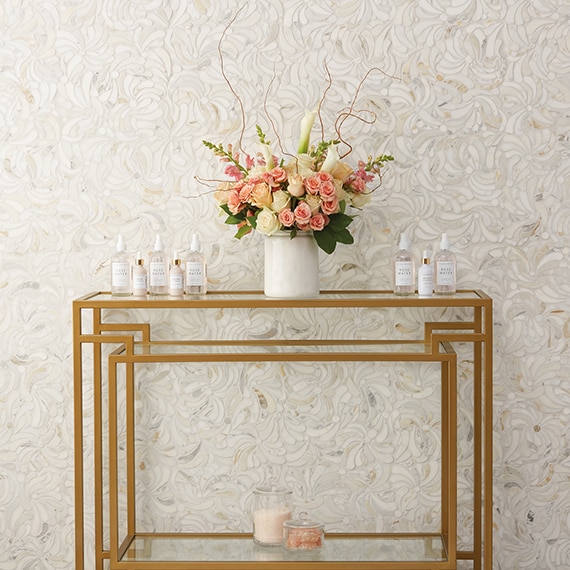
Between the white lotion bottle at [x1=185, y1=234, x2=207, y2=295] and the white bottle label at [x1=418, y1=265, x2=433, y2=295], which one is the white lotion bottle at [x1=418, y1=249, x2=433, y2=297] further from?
the white lotion bottle at [x1=185, y1=234, x2=207, y2=295]

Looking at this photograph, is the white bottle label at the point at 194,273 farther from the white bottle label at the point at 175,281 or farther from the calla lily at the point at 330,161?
the calla lily at the point at 330,161

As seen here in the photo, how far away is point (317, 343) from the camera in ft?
6.53

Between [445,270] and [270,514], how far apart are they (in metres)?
0.72

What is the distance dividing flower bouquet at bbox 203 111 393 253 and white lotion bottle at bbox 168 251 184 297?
0.17 meters

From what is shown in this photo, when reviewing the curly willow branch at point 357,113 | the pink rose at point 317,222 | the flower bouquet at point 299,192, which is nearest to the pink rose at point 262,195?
the flower bouquet at point 299,192

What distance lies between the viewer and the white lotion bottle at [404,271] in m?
1.91

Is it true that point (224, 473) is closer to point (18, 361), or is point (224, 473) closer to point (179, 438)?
point (179, 438)

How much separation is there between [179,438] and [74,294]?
1.52ft

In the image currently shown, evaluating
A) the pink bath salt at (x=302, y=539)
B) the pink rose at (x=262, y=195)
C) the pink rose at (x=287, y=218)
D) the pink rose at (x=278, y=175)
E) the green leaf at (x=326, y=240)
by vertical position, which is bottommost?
the pink bath salt at (x=302, y=539)

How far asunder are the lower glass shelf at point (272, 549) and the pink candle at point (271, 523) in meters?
0.02

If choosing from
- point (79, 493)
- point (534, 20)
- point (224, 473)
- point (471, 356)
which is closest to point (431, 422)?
point (471, 356)

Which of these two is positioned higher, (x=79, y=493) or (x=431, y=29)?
(x=431, y=29)

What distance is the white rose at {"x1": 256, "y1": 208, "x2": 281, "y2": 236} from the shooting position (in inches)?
69.9

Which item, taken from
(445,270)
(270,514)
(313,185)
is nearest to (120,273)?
(313,185)
